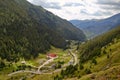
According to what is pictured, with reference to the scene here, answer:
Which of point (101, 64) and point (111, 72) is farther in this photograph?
point (101, 64)

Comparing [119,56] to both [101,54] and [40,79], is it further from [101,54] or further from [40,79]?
[40,79]

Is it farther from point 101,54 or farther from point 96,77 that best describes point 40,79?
point 96,77

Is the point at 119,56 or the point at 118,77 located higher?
the point at 119,56

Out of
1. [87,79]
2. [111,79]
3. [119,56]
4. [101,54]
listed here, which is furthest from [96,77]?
[101,54]

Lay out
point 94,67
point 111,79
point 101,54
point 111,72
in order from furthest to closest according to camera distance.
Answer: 1. point 101,54
2. point 94,67
3. point 111,72
4. point 111,79

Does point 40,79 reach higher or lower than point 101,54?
lower

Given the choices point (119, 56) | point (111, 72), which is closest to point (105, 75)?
point (111, 72)

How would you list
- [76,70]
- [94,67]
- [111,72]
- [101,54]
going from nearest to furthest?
[111,72] < [94,67] < [76,70] < [101,54]

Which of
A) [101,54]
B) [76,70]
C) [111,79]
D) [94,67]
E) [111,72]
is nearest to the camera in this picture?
[111,79]

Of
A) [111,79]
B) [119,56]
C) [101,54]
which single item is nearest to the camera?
[111,79]
